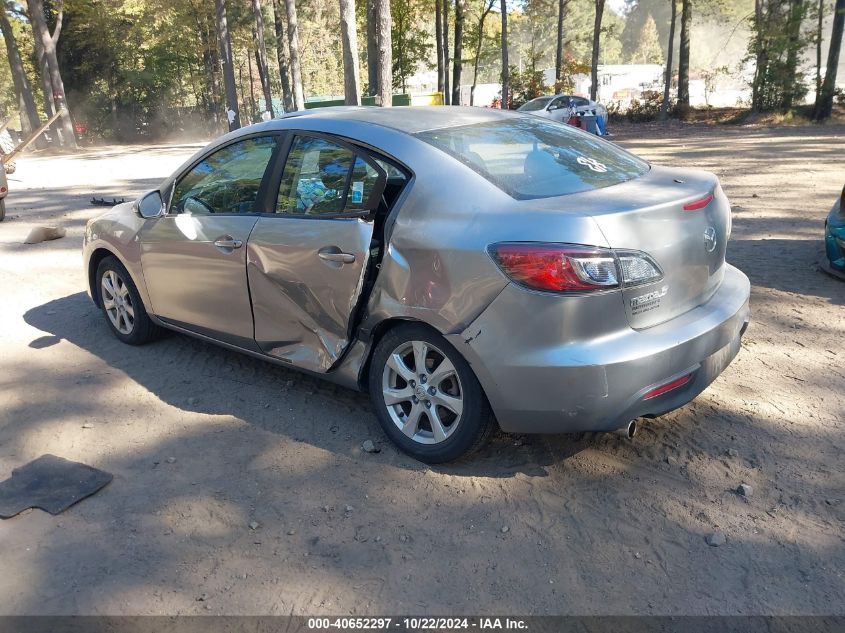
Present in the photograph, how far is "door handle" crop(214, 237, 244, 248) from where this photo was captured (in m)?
4.10

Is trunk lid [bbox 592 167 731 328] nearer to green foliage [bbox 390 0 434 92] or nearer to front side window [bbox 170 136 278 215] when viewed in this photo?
front side window [bbox 170 136 278 215]

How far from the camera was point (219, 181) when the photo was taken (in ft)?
14.6

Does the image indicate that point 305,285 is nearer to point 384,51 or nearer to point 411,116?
point 411,116

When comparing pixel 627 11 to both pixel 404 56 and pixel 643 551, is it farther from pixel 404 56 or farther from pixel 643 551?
pixel 643 551

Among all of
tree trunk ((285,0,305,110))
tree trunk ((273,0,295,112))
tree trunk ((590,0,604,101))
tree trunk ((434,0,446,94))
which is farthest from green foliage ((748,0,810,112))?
tree trunk ((273,0,295,112))

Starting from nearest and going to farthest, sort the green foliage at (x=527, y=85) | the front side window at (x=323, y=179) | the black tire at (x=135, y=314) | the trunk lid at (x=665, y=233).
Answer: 1. the trunk lid at (x=665, y=233)
2. the front side window at (x=323, y=179)
3. the black tire at (x=135, y=314)
4. the green foliage at (x=527, y=85)

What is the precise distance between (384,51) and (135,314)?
934 centimetres

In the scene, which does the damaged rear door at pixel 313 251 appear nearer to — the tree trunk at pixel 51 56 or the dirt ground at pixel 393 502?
the dirt ground at pixel 393 502

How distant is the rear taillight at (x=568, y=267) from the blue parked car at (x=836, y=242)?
3.91m

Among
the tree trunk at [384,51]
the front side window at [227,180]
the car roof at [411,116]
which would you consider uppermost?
the tree trunk at [384,51]

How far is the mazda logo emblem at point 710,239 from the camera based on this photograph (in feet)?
11.1

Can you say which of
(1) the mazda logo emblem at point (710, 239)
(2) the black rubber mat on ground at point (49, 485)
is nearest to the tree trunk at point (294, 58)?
(2) the black rubber mat on ground at point (49, 485)

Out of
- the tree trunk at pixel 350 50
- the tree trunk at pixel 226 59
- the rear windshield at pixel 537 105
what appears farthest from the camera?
the tree trunk at pixel 226 59

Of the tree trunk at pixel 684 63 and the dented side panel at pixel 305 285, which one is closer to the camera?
the dented side panel at pixel 305 285
